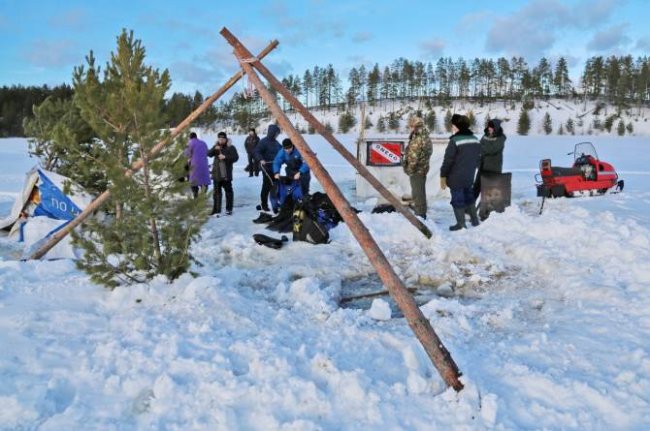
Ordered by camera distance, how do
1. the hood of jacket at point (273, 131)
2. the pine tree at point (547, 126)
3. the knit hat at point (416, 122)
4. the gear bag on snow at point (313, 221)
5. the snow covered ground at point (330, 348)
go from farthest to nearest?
the pine tree at point (547, 126), the hood of jacket at point (273, 131), the knit hat at point (416, 122), the gear bag on snow at point (313, 221), the snow covered ground at point (330, 348)

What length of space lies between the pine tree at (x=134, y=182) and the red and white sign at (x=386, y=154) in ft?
26.3

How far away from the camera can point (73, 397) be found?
2848mm

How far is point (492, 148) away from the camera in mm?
8977

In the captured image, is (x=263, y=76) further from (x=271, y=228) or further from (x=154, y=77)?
(x=271, y=228)

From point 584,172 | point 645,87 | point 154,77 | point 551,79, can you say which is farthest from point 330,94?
point 154,77

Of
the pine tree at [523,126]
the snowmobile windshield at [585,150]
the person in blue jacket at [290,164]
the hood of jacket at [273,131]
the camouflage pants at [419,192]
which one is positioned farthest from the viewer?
the pine tree at [523,126]

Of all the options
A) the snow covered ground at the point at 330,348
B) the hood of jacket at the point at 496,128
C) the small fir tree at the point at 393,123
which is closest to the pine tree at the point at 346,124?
the small fir tree at the point at 393,123

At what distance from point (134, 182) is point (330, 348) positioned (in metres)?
2.28

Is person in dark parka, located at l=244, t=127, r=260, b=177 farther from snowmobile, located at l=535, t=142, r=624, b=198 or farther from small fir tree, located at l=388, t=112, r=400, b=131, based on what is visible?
small fir tree, located at l=388, t=112, r=400, b=131

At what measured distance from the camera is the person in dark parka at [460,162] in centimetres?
750

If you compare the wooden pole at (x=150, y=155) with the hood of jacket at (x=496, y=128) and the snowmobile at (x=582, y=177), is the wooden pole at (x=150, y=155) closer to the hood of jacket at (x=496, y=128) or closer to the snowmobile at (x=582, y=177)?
the hood of jacket at (x=496, y=128)

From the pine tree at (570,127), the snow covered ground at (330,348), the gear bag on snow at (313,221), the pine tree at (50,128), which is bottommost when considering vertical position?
the snow covered ground at (330,348)

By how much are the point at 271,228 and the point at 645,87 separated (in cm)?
10067

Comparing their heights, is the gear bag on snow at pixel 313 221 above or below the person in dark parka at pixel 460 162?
below
